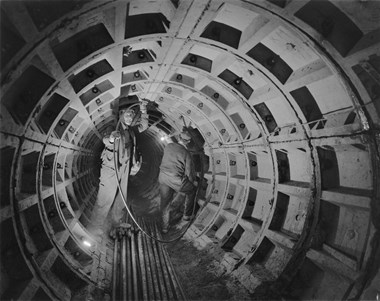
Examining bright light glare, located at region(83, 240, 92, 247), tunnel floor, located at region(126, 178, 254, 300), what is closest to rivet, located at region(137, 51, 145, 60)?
bright light glare, located at region(83, 240, 92, 247)

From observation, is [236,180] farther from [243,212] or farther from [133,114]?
[133,114]

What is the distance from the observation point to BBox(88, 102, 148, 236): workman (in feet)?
27.3

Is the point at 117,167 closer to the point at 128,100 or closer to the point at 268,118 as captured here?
the point at 128,100

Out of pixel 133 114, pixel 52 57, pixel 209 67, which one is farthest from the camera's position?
pixel 133 114

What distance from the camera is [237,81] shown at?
5738 mm

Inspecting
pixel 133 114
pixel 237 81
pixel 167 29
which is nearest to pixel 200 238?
pixel 133 114

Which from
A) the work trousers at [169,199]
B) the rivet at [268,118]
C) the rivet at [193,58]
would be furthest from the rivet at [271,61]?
the work trousers at [169,199]

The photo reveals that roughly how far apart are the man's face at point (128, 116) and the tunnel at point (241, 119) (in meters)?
1.04

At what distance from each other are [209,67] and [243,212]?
12.3ft

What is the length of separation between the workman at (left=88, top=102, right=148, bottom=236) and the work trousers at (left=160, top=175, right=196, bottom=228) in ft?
5.20

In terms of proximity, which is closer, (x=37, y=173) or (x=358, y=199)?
(x=358, y=199)

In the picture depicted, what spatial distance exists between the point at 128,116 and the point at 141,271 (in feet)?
14.5

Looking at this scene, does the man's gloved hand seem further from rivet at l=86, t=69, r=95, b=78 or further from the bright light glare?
rivet at l=86, t=69, r=95, b=78

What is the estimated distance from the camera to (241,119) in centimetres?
673
